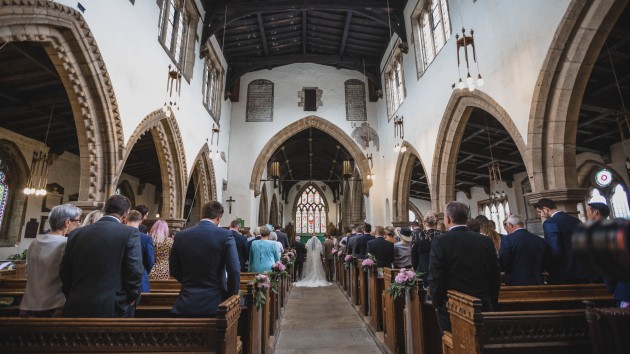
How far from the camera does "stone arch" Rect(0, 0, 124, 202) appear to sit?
12.4ft

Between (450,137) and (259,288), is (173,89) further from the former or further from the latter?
(450,137)

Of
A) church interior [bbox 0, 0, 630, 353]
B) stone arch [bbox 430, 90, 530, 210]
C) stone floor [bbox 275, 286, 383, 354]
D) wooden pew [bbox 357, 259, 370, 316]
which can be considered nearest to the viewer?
stone floor [bbox 275, 286, 383, 354]

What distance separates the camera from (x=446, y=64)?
7332 millimetres

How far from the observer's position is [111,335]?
1.71 metres

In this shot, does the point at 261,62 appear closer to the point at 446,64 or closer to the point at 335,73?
the point at 335,73

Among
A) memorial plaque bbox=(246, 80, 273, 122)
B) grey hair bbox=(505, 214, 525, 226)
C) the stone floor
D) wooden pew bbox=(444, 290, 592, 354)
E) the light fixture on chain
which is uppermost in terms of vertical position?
memorial plaque bbox=(246, 80, 273, 122)

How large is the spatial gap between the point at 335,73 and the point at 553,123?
10.4 metres

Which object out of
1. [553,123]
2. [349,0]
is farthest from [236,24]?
[553,123]

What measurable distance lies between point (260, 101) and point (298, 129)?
78.0 inches

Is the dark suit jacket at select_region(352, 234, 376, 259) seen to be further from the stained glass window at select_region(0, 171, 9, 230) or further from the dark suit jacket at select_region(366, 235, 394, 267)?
the stained glass window at select_region(0, 171, 9, 230)

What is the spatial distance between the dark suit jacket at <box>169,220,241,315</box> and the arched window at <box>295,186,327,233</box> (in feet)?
80.1

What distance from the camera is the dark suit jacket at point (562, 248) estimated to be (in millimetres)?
2908

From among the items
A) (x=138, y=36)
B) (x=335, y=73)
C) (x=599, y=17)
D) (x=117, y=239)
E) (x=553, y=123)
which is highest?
(x=335, y=73)

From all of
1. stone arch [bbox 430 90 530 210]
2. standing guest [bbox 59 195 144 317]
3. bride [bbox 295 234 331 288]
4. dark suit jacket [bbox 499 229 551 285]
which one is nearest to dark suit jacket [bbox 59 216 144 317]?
standing guest [bbox 59 195 144 317]
